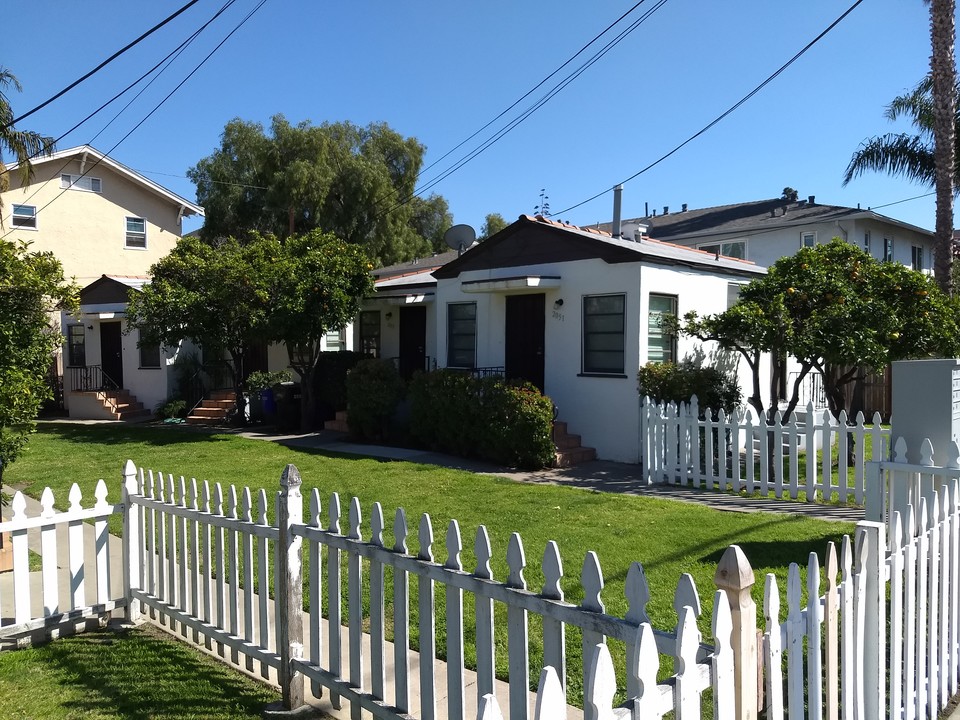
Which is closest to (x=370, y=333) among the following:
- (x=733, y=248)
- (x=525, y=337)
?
(x=525, y=337)

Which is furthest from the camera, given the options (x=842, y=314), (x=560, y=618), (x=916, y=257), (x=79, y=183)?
(x=916, y=257)

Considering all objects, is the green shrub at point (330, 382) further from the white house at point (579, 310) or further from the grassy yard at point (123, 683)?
the grassy yard at point (123, 683)

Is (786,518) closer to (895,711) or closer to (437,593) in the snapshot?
(437,593)

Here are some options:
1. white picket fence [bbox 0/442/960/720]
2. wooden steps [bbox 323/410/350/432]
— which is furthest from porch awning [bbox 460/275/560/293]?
white picket fence [bbox 0/442/960/720]

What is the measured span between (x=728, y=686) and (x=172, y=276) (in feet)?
53.1

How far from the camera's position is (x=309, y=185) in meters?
33.1

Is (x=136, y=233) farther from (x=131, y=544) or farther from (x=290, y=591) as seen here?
(x=290, y=591)

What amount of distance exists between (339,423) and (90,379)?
36.0 ft

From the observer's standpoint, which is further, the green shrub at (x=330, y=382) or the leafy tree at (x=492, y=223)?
the leafy tree at (x=492, y=223)

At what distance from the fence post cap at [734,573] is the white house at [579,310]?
33.0ft

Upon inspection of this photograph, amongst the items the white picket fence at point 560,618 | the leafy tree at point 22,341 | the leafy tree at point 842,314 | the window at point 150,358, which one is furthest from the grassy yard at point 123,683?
the window at point 150,358

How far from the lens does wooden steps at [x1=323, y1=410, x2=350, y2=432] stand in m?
16.4

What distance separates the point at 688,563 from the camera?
6.22 m

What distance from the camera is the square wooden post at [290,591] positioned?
12.8 ft
